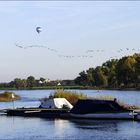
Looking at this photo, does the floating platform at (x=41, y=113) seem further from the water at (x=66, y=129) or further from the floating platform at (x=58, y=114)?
the water at (x=66, y=129)

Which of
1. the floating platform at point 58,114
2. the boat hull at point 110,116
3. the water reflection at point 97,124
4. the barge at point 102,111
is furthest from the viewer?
the barge at point 102,111

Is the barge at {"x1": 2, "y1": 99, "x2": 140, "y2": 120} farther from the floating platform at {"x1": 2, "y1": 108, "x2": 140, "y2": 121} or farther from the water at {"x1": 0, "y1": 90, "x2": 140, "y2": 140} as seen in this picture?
the water at {"x1": 0, "y1": 90, "x2": 140, "y2": 140}

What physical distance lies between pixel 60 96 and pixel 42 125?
81.2ft

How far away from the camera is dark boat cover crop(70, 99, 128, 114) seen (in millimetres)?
71938

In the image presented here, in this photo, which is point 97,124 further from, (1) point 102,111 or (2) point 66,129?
(1) point 102,111

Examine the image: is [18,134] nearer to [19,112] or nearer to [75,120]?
[75,120]

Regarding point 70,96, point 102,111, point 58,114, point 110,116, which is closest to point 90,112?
point 102,111

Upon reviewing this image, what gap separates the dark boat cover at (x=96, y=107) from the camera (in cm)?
7194

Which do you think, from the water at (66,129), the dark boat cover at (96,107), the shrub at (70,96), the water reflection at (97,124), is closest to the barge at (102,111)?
the dark boat cover at (96,107)

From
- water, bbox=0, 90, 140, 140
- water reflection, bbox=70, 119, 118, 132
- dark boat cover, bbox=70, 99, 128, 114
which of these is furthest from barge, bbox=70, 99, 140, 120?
water, bbox=0, 90, 140, 140

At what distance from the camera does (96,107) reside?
73.4 meters

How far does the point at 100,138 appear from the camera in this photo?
54.3m

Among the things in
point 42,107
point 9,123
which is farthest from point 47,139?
point 42,107

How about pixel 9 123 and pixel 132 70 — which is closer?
pixel 9 123
